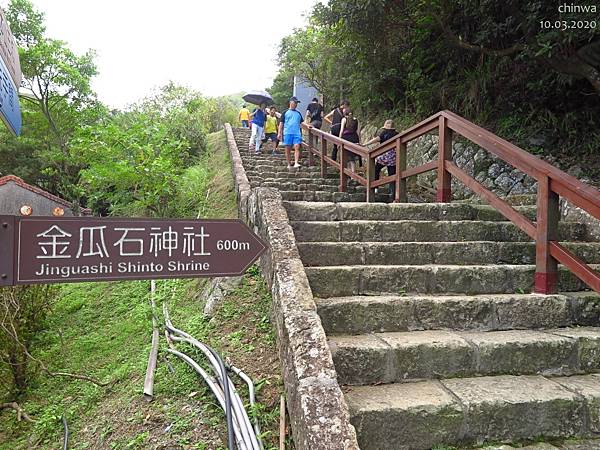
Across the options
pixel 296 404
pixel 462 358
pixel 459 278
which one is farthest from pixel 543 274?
pixel 296 404

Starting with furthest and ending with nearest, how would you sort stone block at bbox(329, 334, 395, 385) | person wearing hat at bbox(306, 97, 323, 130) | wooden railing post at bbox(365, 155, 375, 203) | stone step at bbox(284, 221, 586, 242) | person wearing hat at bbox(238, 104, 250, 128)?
person wearing hat at bbox(238, 104, 250, 128)
person wearing hat at bbox(306, 97, 323, 130)
wooden railing post at bbox(365, 155, 375, 203)
stone step at bbox(284, 221, 586, 242)
stone block at bbox(329, 334, 395, 385)

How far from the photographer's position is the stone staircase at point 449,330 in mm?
2084

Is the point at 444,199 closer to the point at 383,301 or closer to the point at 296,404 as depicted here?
the point at 383,301

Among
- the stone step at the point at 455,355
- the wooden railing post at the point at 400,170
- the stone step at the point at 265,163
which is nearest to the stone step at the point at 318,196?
the wooden railing post at the point at 400,170

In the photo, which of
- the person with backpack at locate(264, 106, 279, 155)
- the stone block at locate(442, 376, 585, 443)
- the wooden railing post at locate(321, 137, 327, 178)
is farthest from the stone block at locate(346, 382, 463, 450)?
the person with backpack at locate(264, 106, 279, 155)

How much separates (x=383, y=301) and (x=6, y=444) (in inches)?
149

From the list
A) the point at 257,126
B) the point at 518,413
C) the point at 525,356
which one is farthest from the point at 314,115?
the point at 518,413

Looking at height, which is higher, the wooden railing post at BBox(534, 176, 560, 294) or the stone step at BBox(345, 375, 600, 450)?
the wooden railing post at BBox(534, 176, 560, 294)

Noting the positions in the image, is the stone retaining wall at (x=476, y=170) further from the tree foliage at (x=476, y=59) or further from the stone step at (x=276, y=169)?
the stone step at (x=276, y=169)

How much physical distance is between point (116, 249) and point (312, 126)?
9450mm

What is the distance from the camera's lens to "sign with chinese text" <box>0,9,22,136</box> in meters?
1.61

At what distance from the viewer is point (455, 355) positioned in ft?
7.95

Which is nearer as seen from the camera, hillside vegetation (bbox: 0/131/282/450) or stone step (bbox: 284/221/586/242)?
hillside vegetation (bbox: 0/131/282/450)

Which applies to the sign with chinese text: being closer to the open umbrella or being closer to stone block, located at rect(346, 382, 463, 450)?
stone block, located at rect(346, 382, 463, 450)
